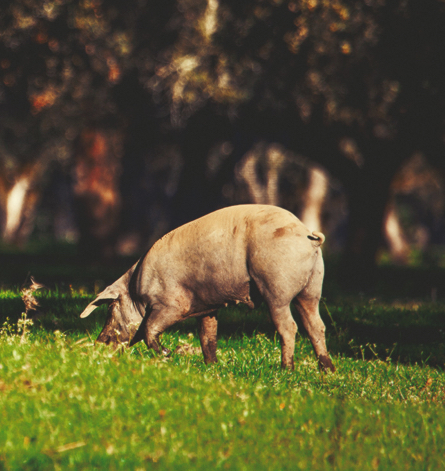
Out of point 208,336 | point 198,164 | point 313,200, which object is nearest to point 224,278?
point 208,336

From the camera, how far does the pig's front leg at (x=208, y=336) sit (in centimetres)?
616

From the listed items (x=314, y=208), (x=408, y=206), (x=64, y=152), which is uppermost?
(x=64, y=152)

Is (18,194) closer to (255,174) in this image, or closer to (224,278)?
(255,174)

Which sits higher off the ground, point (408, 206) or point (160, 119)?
point (160, 119)

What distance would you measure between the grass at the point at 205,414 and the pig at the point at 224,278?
34 cm

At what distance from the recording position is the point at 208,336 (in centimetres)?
617

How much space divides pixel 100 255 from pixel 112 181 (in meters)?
1.92

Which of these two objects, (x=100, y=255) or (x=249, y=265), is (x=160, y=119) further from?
(x=249, y=265)

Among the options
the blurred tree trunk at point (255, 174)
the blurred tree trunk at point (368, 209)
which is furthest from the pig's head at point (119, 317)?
the blurred tree trunk at point (255, 174)

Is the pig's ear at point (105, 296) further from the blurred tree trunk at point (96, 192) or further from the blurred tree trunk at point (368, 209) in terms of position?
the blurred tree trunk at point (96, 192)

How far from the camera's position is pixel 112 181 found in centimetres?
1614

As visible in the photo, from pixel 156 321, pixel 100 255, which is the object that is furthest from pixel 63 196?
pixel 156 321

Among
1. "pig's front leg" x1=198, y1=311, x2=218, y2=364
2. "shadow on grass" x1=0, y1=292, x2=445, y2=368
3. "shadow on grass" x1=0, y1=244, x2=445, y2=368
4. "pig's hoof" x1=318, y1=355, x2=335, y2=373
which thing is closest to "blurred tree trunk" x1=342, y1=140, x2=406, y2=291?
"shadow on grass" x1=0, y1=244, x2=445, y2=368

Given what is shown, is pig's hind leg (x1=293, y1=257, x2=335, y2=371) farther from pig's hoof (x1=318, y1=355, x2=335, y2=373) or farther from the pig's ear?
the pig's ear
